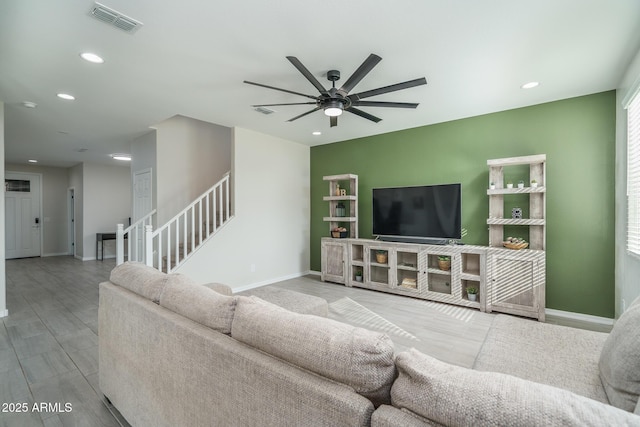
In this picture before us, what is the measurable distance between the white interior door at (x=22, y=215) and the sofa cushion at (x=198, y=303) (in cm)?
970

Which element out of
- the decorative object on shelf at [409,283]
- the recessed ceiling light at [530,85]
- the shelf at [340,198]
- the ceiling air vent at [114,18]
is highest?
the recessed ceiling light at [530,85]

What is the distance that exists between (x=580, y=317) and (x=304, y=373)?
13.5ft

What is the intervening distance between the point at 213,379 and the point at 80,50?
2.88 metres

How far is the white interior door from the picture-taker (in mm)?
8023

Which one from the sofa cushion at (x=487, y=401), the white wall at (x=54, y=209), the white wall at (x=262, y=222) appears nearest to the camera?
the sofa cushion at (x=487, y=401)

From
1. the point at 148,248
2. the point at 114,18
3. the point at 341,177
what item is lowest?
the point at 148,248

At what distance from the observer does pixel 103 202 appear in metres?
8.20

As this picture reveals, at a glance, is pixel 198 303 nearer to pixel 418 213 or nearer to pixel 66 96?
pixel 66 96

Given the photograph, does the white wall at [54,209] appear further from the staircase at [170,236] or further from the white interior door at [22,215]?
the staircase at [170,236]

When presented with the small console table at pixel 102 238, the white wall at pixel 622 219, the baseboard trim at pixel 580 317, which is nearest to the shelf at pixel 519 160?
the white wall at pixel 622 219

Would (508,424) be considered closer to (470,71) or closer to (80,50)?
(470,71)

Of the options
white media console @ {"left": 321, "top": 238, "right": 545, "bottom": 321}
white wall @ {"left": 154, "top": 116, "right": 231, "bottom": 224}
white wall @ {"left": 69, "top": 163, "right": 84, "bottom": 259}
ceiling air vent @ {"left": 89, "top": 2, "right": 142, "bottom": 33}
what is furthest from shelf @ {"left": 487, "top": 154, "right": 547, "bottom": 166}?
white wall @ {"left": 69, "top": 163, "right": 84, "bottom": 259}

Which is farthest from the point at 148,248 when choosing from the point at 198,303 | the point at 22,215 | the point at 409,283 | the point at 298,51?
the point at 22,215

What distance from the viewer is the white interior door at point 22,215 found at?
8.02 metres
